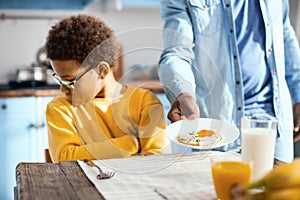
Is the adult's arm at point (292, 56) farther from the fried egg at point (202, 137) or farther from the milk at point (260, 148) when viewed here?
the milk at point (260, 148)

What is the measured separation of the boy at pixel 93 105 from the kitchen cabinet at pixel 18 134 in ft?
4.99

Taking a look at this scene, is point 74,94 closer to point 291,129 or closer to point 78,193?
point 78,193

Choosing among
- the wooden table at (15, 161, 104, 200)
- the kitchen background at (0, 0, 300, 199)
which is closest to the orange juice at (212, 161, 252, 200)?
the wooden table at (15, 161, 104, 200)

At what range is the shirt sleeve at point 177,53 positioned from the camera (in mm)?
1329

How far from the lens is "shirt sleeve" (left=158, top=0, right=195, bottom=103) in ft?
4.36

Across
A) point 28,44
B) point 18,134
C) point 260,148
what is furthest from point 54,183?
point 28,44

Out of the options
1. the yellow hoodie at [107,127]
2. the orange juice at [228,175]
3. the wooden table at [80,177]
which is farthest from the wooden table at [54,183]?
the orange juice at [228,175]

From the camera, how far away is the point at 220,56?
154cm

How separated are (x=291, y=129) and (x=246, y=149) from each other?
704 mm

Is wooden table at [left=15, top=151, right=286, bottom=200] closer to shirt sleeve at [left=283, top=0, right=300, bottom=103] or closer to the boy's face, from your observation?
the boy's face

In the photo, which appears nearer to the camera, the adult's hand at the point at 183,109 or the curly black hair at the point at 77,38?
the adult's hand at the point at 183,109

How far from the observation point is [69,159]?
4.29 feet

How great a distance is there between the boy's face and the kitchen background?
49.8 inches

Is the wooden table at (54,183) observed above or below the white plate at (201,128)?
below
